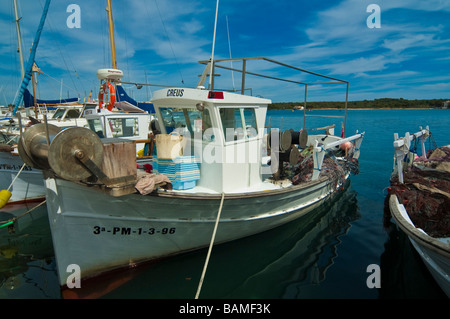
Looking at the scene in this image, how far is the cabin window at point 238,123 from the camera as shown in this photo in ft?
19.0

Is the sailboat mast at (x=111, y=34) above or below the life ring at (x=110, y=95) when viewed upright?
above

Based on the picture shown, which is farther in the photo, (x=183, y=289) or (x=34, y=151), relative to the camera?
(x=183, y=289)

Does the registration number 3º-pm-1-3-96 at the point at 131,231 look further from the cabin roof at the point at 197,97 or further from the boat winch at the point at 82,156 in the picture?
the cabin roof at the point at 197,97

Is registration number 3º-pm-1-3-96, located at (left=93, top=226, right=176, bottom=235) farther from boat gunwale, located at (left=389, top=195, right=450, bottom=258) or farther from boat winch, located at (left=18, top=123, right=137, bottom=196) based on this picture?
boat gunwale, located at (left=389, top=195, right=450, bottom=258)

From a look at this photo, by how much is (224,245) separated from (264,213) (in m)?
1.24

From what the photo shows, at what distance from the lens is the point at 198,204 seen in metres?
5.28

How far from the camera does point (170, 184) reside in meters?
5.19

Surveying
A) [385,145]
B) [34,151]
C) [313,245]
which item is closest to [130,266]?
[34,151]

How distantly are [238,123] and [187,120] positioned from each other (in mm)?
1139

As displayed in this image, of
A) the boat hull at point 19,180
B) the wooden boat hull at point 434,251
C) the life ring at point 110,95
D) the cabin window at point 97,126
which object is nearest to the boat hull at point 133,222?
the wooden boat hull at point 434,251

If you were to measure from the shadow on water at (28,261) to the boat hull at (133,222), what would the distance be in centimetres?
114

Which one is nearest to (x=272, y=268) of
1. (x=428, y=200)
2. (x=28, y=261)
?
(x=428, y=200)

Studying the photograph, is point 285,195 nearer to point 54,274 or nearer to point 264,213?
point 264,213
